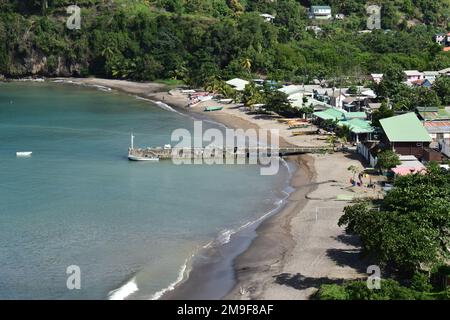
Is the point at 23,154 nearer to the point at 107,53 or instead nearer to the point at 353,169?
the point at 353,169

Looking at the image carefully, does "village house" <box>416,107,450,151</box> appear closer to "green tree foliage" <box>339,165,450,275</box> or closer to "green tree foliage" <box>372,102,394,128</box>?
→ "green tree foliage" <box>372,102,394,128</box>

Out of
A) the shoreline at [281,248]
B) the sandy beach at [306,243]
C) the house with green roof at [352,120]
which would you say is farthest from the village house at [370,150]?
the house with green roof at [352,120]

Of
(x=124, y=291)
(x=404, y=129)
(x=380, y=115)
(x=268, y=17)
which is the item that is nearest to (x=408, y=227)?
(x=124, y=291)

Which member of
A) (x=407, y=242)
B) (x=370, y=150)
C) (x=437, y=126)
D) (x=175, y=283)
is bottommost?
(x=175, y=283)

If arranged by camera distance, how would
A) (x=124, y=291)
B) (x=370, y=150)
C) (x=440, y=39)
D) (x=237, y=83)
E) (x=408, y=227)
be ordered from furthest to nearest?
(x=440, y=39) < (x=237, y=83) < (x=370, y=150) < (x=124, y=291) < (x=408, y=227)

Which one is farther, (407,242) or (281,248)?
(281,248)

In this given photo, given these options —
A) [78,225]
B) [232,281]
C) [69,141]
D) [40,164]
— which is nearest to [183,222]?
[78,225]

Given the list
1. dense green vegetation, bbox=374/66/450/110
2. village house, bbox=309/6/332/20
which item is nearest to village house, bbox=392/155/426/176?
dense green vegetation, bbox=374/66/450/110

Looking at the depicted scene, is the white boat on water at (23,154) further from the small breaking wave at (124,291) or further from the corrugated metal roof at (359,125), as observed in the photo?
the small breaking wave at (124,291)
